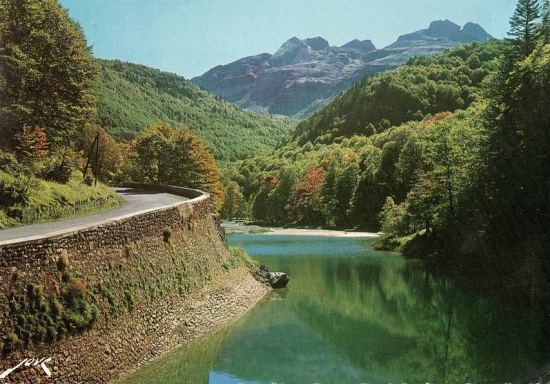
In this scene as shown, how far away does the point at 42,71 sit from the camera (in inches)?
1704

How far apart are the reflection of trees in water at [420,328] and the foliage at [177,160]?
1064 inches

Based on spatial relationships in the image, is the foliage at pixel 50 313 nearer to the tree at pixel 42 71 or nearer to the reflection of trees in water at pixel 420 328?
the reflection of trees in water at pixel 420 328

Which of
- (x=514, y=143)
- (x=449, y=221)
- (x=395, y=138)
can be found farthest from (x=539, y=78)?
(x=395, y=138)

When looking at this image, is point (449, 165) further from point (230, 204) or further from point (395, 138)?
point (230, 204)

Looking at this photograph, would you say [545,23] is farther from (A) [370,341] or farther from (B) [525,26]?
(A) [370,341]

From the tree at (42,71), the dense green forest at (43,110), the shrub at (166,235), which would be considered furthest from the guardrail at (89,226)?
the tree at (42,71)

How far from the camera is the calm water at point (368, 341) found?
83.5ft

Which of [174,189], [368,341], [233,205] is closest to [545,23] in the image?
[368,341]

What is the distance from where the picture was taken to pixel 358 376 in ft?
84.5

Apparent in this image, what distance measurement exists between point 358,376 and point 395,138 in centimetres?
10323

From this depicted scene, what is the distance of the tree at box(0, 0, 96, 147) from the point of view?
39875 millimetres

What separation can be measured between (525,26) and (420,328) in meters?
32.1

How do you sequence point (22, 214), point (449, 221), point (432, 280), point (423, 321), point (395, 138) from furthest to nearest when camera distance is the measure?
point (395, 138), point (449, 221), point (432, 280), point (423, 321), point (22, 214)

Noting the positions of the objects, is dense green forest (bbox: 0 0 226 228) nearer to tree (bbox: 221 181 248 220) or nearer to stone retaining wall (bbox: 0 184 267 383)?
stone retaining wall (bbox: 0 184 267 383)
